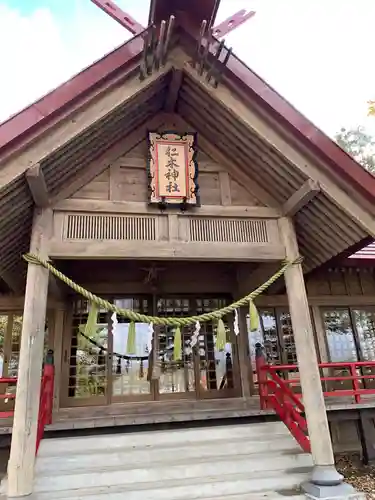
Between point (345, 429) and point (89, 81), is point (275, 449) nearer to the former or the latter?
point (345, 429)

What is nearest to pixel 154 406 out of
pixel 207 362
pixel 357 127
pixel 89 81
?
pixel 207 362

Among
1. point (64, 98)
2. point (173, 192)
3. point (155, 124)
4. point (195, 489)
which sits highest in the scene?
point (155, 124)

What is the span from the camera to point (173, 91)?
531 centimetres

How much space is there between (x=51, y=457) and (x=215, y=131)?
476 cm

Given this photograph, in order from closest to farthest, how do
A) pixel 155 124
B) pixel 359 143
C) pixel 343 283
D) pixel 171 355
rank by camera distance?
1. pixel 155 124
2. pixel 171 355
3. pixel 343 283
4. pixel 359 143

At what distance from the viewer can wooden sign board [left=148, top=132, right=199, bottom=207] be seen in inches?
199

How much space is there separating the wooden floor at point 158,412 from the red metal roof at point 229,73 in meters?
3.66

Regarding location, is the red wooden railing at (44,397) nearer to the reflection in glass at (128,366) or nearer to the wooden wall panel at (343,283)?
the reflection in glass at (128,366)

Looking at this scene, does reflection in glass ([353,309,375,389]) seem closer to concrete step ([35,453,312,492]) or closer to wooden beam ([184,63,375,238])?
concrete step ([35,453,312,492])

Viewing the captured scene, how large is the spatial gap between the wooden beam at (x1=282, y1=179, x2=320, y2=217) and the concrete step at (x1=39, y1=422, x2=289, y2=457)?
307 cm

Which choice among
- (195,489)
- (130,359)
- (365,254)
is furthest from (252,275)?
(195,489)

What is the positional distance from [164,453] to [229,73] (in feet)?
15.9

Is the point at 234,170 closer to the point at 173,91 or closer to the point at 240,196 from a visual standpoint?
the point at 240,196

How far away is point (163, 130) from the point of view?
5648 millimetres
